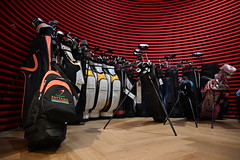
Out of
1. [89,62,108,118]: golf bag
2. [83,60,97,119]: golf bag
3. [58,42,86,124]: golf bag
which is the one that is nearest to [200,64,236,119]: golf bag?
[89,62,108,118]: golf bag

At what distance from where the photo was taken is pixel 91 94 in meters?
2.72

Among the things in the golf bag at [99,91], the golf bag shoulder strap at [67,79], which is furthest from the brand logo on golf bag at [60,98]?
the golf bag at [99,91]

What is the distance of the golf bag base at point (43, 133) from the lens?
3.51ft

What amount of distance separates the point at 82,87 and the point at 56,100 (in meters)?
1.44

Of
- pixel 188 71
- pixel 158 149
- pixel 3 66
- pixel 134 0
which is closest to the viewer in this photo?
pixel 158 149

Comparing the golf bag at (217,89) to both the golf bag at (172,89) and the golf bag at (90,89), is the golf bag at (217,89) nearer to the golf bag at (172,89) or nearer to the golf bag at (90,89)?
the golf bag at (172,89)

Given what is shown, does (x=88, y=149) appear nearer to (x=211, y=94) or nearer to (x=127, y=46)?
(x=211, y=94)

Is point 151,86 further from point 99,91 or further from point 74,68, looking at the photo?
point 74,68

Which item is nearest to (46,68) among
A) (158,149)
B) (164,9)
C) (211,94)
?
(158,149)

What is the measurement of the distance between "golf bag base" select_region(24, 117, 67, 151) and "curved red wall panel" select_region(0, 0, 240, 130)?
1.18 m

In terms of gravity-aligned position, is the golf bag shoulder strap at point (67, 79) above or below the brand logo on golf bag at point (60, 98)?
above

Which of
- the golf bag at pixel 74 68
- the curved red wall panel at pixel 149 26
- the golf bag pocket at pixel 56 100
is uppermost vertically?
the curved red wall panel at pixel 149 26

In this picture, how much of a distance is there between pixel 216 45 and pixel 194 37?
2.04 ft

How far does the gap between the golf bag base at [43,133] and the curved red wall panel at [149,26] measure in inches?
46.3
